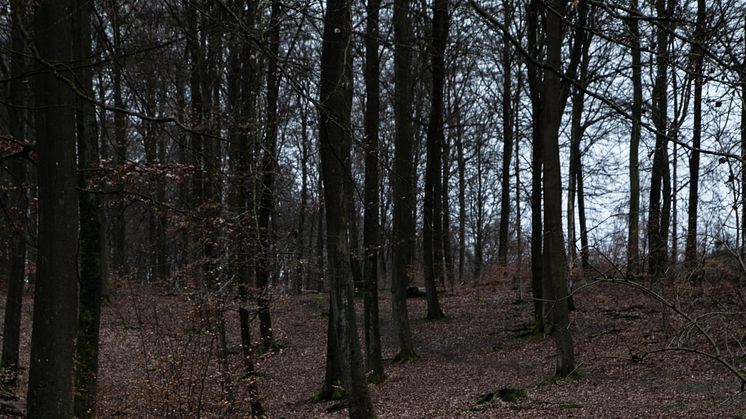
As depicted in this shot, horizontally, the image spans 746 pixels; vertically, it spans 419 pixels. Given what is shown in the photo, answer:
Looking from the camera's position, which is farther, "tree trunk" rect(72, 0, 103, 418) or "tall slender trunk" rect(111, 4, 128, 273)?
"tree trunk" rect(72, 0, 103, 418)

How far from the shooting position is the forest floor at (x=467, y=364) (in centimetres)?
798

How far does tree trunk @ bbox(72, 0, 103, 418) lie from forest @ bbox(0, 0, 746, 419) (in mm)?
28

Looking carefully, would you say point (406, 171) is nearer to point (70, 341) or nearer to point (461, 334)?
point (461, 334)

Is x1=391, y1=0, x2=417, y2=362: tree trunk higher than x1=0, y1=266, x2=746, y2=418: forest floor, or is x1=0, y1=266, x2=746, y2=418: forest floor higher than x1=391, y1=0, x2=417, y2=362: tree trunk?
x1=391, y1=0, x2=417, y2=362: tree trunk

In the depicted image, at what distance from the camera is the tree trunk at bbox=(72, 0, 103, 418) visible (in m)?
8.51

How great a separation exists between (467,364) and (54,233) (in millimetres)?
11004

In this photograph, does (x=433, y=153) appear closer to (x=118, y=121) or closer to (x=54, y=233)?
(x=118, y=121)

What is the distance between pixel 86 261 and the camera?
8688 millimetres

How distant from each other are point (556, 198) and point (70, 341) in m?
8.20

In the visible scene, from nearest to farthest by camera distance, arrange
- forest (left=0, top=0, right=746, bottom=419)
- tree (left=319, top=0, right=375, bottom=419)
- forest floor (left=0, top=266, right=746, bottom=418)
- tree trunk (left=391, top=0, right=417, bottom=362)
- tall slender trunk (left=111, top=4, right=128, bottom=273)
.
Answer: forest (left=0, top=0, right=746, bottom=419), tall slender trunk (left=111, top=4, right=128, bottom=273), tree (left=319, top=0, right=375, bottom=419), forest floor (left=0, top=266, right=746, bottom=418), tree trunk (left=391, top=0, right=417, bottom=362)

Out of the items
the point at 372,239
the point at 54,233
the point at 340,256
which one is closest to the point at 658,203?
the point at 372,239

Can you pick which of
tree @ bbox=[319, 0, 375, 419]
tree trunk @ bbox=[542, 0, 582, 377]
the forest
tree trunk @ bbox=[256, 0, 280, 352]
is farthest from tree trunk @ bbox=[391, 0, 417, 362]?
tree @ bbox=[319, 0, 375, 419]

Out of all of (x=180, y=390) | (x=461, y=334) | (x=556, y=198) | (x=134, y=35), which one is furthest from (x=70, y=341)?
(x=461, y=334)

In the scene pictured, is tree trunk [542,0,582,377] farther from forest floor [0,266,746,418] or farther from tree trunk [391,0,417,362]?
tree trunk [391,0,417,362]
